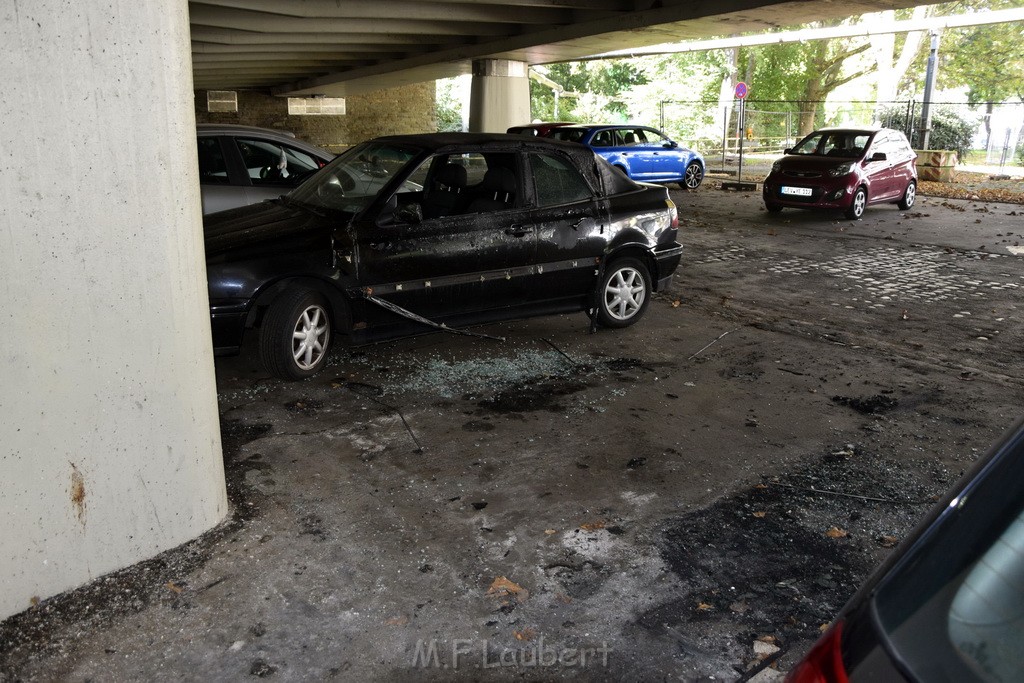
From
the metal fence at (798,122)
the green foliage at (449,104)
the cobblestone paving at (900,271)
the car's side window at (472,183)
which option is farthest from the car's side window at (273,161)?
the green foliage at (449,104)

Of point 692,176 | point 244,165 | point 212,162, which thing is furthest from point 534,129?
point 212,162

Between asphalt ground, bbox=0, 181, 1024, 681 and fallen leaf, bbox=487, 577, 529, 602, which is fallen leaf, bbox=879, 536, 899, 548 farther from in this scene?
fallen leaf, bbox=487, 577, 529, 602

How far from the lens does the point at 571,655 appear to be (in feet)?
11.5

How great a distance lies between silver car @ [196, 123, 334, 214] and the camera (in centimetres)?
972

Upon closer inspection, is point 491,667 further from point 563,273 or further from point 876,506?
point 563,273

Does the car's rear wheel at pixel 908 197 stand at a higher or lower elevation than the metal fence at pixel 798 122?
lower

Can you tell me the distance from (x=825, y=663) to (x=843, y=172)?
52.4 ft

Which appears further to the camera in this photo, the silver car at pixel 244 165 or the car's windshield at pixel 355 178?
the silver car at pixel 244 165

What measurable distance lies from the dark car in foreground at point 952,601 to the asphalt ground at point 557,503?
5.98 ft

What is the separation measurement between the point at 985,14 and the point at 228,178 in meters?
19.5

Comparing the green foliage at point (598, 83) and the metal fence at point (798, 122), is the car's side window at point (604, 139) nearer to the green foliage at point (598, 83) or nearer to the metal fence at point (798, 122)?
the metal fence at point (798, 122)

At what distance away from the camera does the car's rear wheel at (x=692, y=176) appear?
875 inches

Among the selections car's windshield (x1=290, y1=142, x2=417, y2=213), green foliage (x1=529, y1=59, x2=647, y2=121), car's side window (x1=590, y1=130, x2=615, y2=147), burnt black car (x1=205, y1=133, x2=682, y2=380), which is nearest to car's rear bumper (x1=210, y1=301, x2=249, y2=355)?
burnt black car (x1=205, y1=133, x2=682, y2=380)

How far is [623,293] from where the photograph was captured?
8141 millimetres
